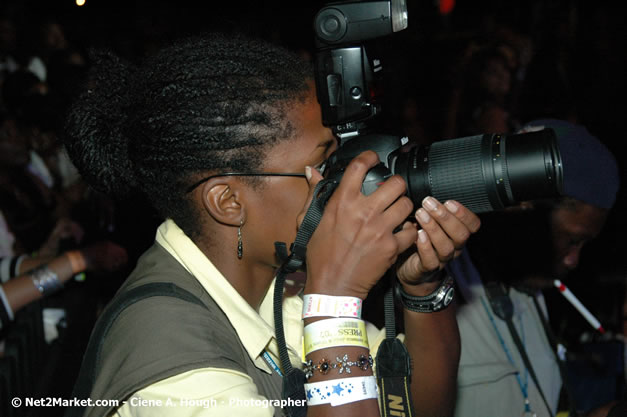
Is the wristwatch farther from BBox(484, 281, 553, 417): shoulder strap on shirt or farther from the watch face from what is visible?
BBox(484, 281, 553, 417): shoulder strap on shirt

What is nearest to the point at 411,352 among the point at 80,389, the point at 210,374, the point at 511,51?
the point at 210,374

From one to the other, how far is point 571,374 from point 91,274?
206 centimetres

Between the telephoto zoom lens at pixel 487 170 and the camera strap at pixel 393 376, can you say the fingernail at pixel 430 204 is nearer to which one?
the telephoto zoom lens at pixel 487 170

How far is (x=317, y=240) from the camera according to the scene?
1.04 m

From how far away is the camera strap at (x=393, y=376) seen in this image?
1.19 m

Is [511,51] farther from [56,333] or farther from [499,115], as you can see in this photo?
[56,333]

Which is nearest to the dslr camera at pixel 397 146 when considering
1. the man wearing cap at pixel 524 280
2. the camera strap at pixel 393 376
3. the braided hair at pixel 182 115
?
the braided hair at pixel 182 115

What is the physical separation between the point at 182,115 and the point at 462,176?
0.59m

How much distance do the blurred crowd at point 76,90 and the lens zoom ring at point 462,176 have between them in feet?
0.49

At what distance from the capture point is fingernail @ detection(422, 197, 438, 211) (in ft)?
3.68

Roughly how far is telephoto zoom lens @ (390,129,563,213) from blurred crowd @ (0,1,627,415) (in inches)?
5.3

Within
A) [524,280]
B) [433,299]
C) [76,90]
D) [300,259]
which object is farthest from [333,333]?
[524,280]

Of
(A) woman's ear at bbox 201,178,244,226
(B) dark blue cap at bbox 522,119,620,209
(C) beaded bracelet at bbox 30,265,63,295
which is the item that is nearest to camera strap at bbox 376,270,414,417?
(A) woman's ear at bbox 201,178,244,226

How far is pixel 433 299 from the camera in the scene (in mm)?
1290
